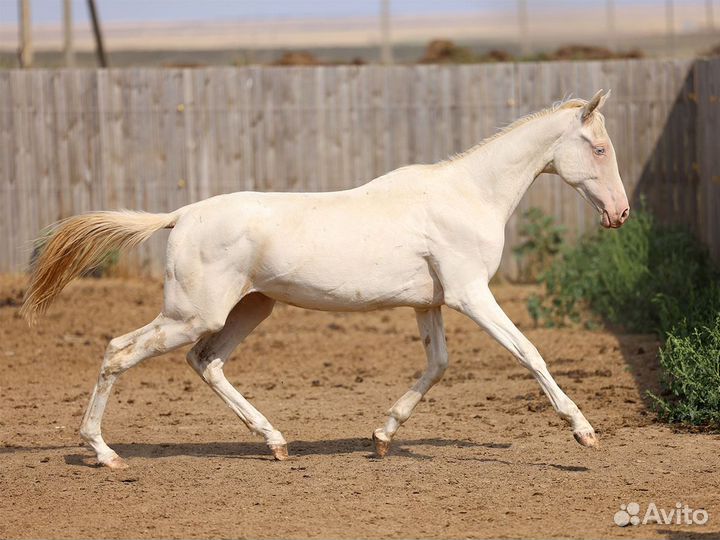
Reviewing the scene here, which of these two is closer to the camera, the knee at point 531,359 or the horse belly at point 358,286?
the knee at point 531,359

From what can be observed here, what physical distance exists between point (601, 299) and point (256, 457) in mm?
5280

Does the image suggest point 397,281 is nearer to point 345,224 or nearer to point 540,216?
point 345,224

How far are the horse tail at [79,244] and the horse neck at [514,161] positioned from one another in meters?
1.81

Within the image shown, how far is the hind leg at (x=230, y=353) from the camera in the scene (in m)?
6.81

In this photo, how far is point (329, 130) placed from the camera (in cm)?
1422

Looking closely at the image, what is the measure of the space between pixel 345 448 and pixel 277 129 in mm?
7701

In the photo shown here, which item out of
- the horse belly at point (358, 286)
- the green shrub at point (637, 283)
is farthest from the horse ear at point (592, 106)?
the green shrub at point (637, 283)

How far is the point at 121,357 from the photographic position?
6668mm

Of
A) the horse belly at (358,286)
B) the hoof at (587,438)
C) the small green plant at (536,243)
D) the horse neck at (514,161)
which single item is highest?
the horse neck at (514,161)

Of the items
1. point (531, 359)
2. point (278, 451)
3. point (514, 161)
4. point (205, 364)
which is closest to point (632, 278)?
point (514, 161)

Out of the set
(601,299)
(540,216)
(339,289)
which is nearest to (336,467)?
(339,289)

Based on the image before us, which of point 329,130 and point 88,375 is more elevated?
point 329,130

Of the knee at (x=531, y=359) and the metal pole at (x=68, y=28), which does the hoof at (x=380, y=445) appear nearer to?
the knee at (x=531, y=359)

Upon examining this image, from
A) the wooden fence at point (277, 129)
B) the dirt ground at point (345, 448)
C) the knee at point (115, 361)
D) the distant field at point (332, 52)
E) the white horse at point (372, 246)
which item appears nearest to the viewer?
the dirt ground at point (345, 448)
